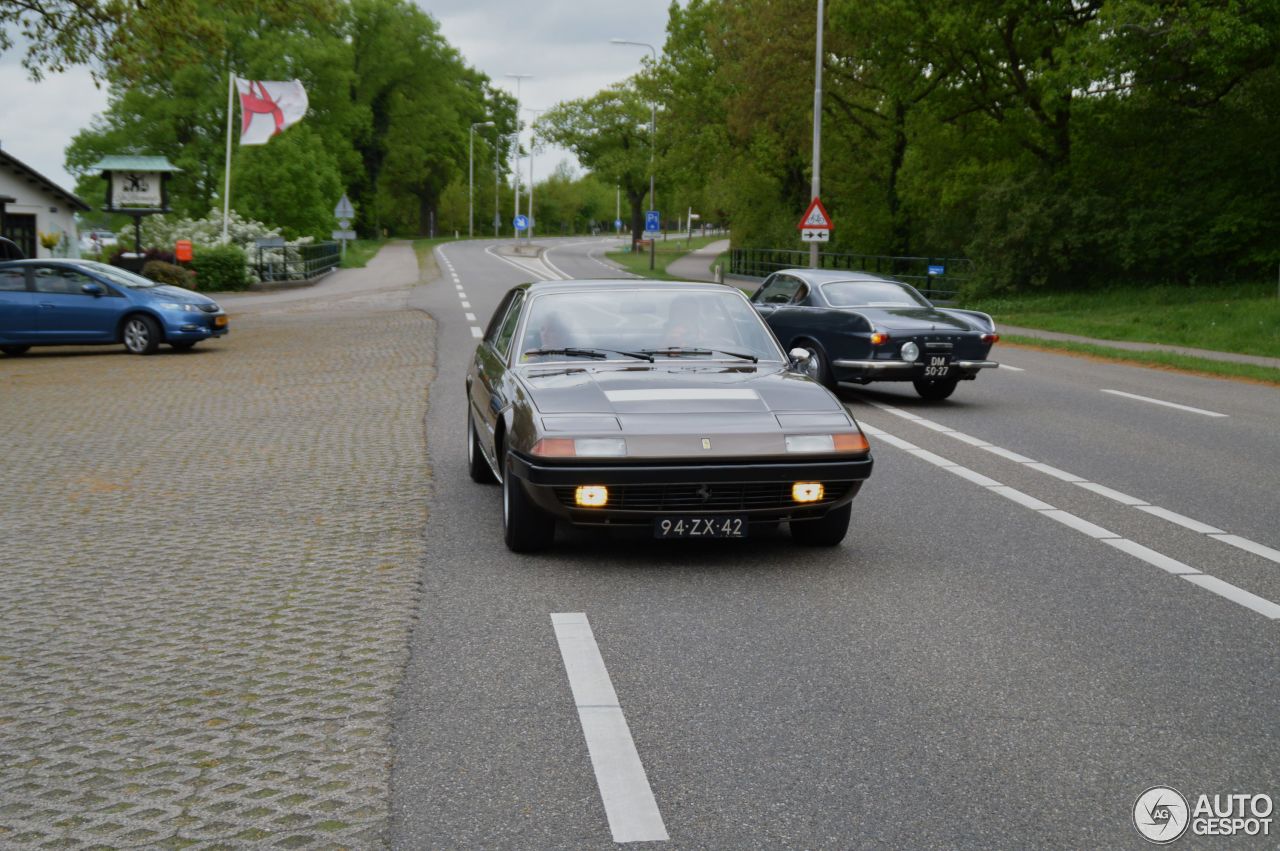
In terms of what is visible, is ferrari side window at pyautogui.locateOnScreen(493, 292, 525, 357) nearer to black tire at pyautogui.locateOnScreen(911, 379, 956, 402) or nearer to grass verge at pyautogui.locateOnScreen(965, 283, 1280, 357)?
black tire at pyautogui.locateOnScreen(911, 379, 956, 402)

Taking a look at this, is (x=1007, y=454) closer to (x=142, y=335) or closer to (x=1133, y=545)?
(x=1133, y=545)

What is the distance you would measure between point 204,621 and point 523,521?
5.76 ft

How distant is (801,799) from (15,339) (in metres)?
20.0

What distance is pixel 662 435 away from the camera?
6.55 metres

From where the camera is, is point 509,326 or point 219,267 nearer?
point 509,326

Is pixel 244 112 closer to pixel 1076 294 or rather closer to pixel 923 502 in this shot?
pixel 1076 294

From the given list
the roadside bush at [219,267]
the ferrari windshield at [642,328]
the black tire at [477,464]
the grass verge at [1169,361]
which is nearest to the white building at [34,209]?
the roadside bush at [219,267]

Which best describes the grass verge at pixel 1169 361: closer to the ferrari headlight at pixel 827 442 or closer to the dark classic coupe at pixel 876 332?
the dark classic coupe at pixel 876 332

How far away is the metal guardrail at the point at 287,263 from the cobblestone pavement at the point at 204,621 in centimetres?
2979

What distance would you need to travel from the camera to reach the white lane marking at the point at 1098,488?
743 centimetres

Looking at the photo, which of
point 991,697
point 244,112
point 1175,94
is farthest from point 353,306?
point 991,697

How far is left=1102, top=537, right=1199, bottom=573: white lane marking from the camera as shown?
684 centimetres

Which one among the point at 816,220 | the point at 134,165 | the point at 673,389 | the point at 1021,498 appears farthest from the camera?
the point at 134,165

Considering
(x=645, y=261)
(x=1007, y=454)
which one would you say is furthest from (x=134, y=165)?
(x=645, y=261)
